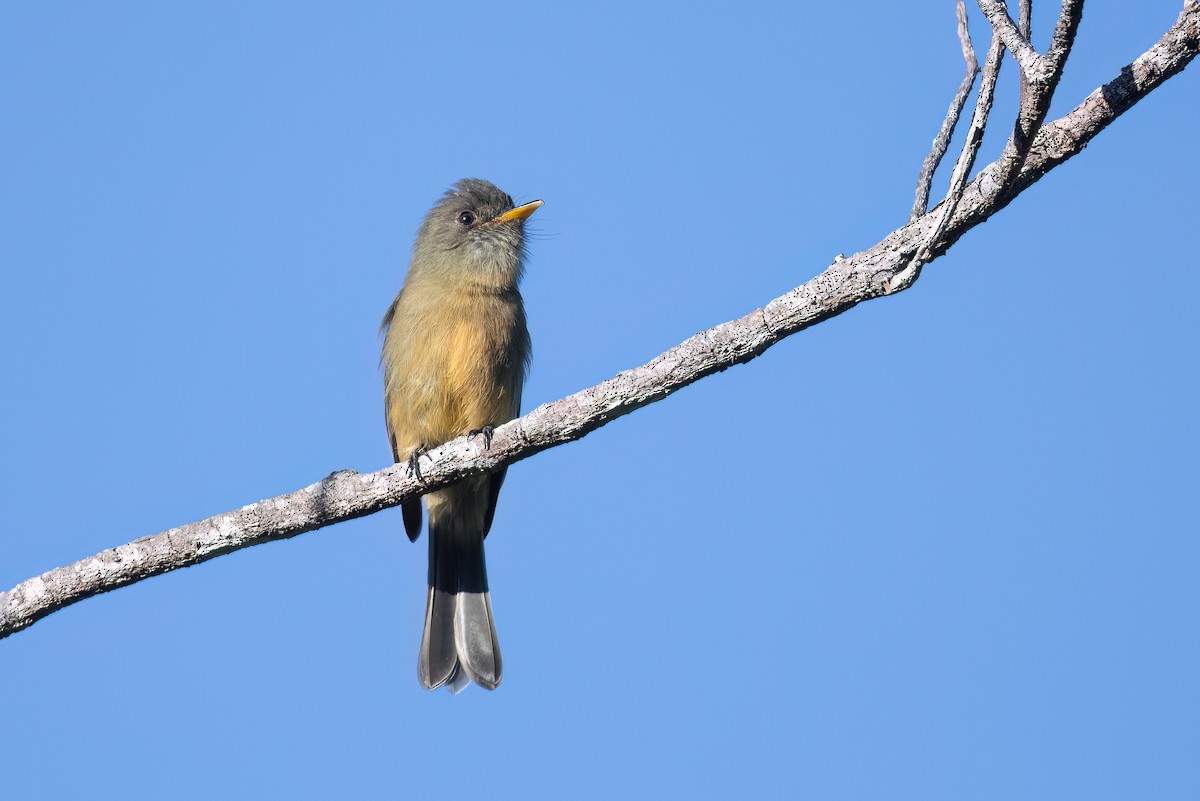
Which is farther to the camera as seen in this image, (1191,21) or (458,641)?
(458,641)

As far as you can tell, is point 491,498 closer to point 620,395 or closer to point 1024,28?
point 620,395

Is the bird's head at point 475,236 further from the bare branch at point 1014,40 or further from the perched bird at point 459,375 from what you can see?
the bare branch at point 1014,40

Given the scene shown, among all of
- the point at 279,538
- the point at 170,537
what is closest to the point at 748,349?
the point at 279,538

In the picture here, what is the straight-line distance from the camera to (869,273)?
3.99 m

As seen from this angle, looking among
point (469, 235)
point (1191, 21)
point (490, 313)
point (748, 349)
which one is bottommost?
point (748, 349)

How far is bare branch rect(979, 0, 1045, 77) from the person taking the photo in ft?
11.1

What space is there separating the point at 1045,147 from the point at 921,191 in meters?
0.40

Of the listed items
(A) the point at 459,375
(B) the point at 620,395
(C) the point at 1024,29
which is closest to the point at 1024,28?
(C) the point at 1024,29

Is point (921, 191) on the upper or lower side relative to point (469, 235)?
lower

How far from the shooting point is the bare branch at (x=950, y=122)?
12.0 ft

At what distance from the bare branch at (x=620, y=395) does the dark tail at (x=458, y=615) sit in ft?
6.78

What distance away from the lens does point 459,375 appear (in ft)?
20.9

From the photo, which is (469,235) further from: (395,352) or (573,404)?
(573,404)

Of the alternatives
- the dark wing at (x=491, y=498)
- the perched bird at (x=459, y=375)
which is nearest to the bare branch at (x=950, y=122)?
the perched bird at (x=459, y=375)
